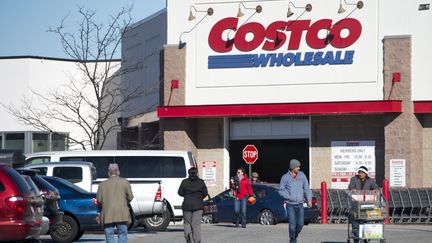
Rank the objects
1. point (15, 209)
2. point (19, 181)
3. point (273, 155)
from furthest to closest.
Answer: point (273, 155) → point (19, 181) → point (15, 209)

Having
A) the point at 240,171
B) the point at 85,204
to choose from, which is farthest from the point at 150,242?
the point at 240,171

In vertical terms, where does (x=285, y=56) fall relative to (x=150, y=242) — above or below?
above

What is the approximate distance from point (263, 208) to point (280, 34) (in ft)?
27.5

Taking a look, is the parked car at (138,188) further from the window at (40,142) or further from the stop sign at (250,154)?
the window at (40,142)

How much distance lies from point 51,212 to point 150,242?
12.7ft

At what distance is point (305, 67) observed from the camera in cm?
3800

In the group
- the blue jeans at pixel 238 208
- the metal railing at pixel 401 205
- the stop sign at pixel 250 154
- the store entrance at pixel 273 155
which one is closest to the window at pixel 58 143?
the store entrance at pixel 273 155

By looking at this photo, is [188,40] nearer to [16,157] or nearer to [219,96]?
[219,96]

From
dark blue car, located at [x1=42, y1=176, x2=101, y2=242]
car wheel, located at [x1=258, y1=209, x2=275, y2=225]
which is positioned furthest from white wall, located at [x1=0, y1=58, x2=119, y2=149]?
dark blue car, located at [x1=42, y1=176, x2=101, y2=242]

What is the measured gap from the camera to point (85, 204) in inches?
912

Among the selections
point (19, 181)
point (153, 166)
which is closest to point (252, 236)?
point (153, 166)

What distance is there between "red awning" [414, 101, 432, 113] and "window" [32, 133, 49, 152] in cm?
2379

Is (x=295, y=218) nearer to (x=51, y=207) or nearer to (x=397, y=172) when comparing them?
(x=51, y=207)

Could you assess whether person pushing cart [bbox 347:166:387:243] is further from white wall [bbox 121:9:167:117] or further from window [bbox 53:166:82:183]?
white wall [bbox 121:9:167:117]
